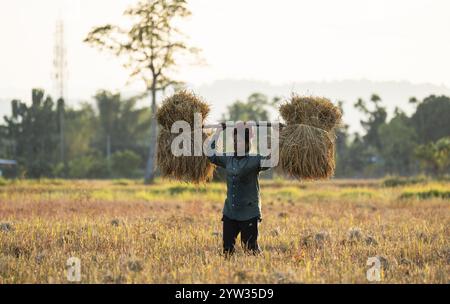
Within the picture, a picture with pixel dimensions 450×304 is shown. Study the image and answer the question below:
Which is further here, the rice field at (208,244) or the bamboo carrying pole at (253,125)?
the bamboo carrying pole at (253,125)

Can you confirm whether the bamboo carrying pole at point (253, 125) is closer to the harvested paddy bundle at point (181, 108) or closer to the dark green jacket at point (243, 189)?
the harvested paddy bundle at point (181, 108)

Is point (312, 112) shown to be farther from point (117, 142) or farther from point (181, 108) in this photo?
point (117, 142)

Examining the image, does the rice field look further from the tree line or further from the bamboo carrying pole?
the tree line

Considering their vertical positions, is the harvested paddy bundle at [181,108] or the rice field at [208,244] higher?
the harvested paddy bundle at [181,108]

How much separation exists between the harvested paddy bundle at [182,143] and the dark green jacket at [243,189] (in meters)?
1.39

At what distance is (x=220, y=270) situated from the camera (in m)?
6.71

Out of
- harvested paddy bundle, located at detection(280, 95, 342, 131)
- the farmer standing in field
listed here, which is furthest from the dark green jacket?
harvested paddy bundle, located at detection(280, 95, 342, 131)

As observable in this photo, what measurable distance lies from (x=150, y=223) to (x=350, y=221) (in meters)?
3.88

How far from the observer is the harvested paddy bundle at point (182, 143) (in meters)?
9.61

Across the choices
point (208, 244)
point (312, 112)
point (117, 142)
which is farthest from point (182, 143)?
point (117, 142)

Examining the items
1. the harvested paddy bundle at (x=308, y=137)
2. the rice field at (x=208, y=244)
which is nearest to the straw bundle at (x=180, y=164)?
the rice field at (x=208, y=244)
